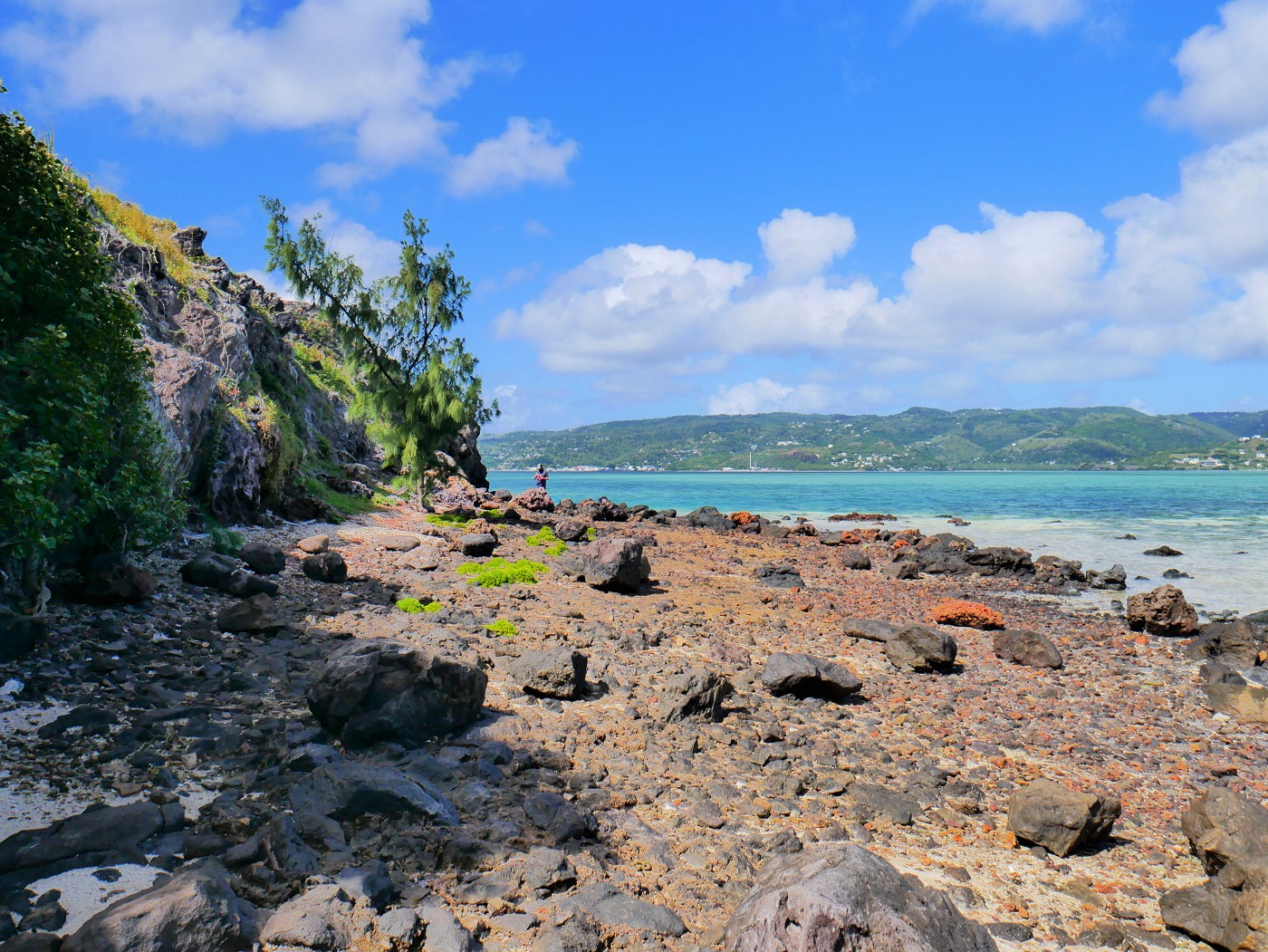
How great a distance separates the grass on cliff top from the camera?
2580 cm

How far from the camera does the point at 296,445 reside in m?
28.9

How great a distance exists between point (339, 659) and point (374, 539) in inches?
575

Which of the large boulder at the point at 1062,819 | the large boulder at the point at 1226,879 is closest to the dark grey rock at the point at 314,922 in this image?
the large boulder at the point at 1062,819

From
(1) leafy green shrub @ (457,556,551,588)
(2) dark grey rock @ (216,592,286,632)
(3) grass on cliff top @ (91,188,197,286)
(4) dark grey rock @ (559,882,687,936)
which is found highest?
(3) grass on cliff top @ (91,188,197,286)

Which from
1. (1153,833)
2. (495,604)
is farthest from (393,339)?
(1153,833)

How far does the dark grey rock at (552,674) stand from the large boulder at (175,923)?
618 centimetres

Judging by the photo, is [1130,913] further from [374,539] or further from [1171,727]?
[374,539]

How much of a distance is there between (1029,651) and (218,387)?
23.3 meters

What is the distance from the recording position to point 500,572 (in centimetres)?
1956

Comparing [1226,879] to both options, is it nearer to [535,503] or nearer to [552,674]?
[552,674]

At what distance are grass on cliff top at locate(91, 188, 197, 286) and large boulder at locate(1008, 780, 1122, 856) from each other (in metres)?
29.1

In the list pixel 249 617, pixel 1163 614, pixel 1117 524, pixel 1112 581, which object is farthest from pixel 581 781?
pixel 1117 524

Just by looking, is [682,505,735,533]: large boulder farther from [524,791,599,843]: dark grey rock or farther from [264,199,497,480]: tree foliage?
[524,791,599,843]: dark grey rock

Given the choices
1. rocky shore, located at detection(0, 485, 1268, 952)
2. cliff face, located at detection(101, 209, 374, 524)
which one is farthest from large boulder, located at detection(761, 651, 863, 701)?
cliff face, located at detection(101, 209, 374, 524)
